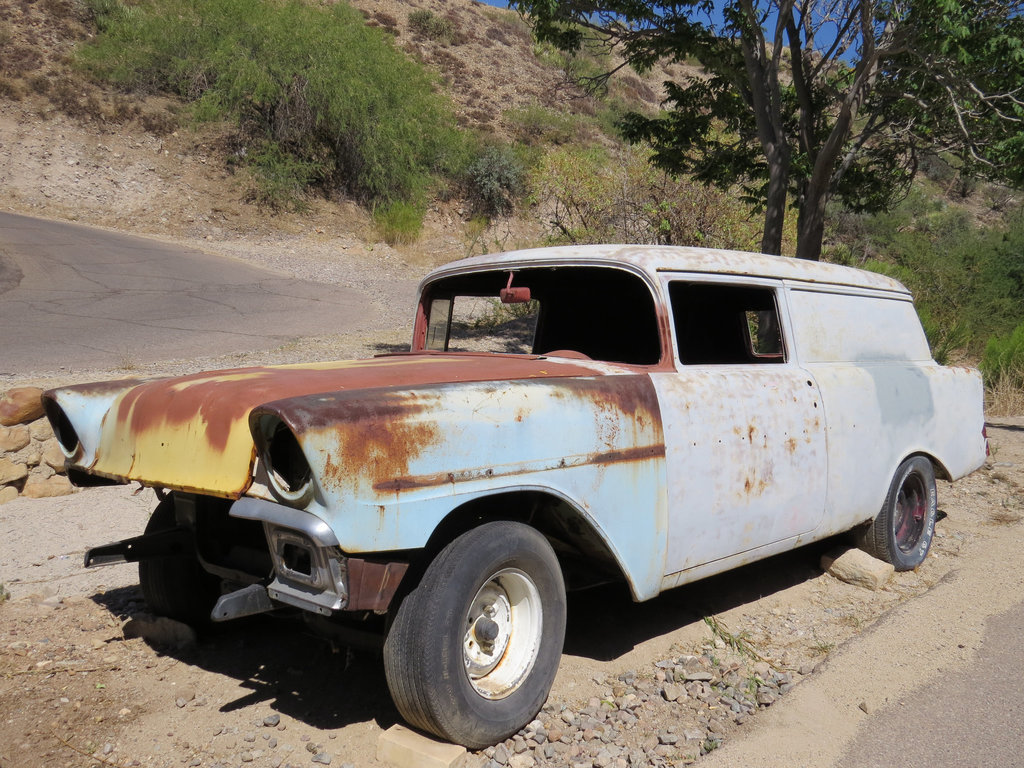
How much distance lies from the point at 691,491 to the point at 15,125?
2332 cm

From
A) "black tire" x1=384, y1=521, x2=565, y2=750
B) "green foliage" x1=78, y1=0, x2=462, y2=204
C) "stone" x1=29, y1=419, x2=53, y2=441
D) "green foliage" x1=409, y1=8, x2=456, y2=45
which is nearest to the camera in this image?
"black tire" x1=384, y1=521, x2=565, y2=750

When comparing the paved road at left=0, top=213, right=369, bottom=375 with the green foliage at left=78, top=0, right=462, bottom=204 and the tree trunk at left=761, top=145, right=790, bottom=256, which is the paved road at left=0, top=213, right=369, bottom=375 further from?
the green foliage at left=78, top=0, right=462, bottom=204

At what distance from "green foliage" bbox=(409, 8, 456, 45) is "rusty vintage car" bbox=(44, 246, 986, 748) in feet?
133

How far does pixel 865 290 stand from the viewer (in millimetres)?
4785

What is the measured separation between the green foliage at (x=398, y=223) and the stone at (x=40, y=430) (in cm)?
1725

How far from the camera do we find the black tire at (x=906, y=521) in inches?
186

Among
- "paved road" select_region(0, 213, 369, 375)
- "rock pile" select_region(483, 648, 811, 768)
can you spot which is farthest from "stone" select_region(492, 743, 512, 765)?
"paved road" select_region(0, 213, 369, 375)

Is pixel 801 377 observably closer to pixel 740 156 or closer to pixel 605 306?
pixel 605 306

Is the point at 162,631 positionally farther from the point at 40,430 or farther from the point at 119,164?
the point at 119,164

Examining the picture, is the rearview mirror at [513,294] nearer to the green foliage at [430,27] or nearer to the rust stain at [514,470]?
the rust stain at [514,470]

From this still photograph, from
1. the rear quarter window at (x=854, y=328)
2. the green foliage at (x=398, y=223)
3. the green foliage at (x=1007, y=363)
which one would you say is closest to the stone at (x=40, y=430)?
the rear quarter window at (x=854, y=328)

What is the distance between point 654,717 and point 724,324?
231cm

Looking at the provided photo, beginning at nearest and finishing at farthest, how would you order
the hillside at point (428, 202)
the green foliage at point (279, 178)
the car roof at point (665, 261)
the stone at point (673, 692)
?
1. the stone at point (673, 692)
2. the car roof at point (665, 261)
3. the hillside at point (428, 202)
4. the green foliage at point (279, 178)

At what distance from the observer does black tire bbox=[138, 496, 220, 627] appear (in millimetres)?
3664
